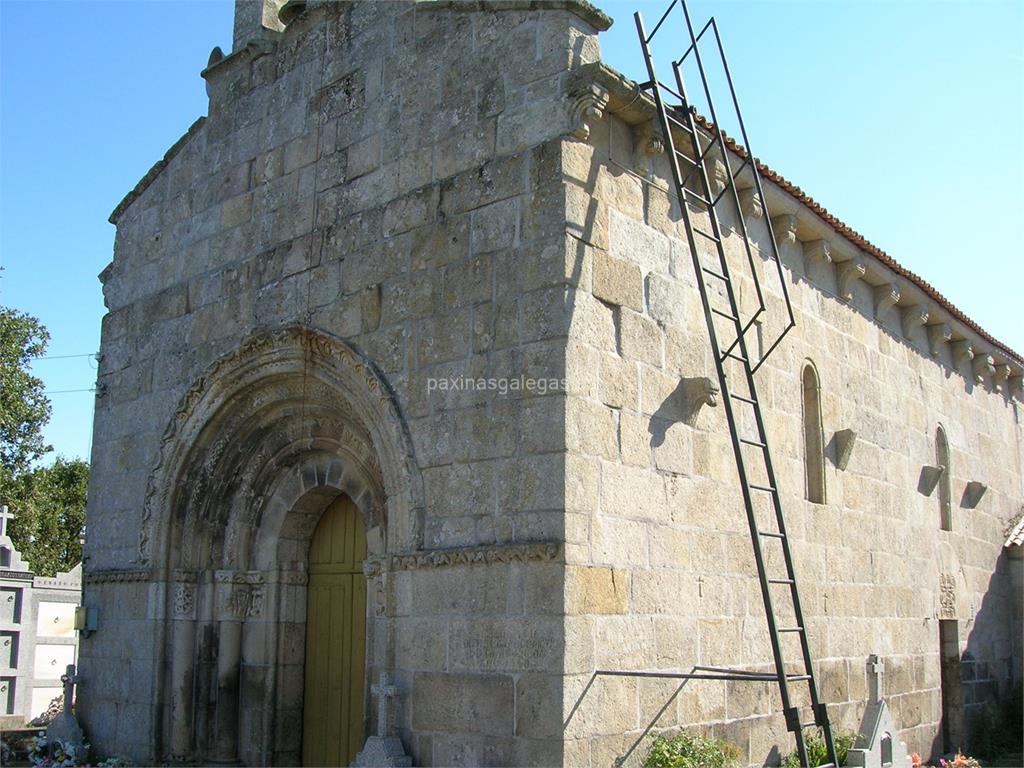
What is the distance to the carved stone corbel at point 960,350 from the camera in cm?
1287

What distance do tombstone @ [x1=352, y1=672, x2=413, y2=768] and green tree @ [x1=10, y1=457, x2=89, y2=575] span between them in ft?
74.0

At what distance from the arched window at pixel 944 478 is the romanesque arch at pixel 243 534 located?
23.3 ft

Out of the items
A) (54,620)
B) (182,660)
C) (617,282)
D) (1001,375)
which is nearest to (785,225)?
(617,282)

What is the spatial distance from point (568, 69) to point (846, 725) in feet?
19.6

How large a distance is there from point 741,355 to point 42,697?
11281 mm

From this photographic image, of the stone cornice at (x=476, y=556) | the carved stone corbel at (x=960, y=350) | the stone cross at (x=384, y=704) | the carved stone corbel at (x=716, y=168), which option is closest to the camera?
the stone cornice at (x=476, y=556)

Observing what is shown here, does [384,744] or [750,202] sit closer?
[384,744]

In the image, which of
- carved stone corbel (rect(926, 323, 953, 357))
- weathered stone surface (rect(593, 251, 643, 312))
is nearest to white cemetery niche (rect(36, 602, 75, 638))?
weathered stone surface (rect(593, 251, 643, 312))

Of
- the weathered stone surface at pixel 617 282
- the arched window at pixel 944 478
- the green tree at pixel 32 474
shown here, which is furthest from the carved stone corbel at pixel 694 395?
the green tree at pixel 32 474

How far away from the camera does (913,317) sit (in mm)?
11523

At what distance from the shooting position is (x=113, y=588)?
9.58m

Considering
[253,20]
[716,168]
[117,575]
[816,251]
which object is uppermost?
[253,20]

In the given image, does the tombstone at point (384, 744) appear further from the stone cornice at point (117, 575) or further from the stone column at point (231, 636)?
the stone cornice at point (117, 575)

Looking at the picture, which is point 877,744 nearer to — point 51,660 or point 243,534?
point 243,534
